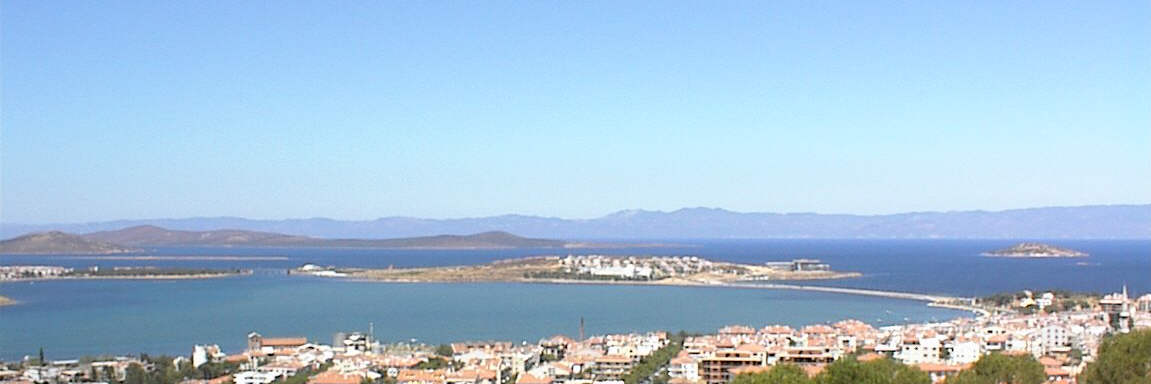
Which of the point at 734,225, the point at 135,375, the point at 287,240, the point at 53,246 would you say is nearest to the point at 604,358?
the point at 135,375

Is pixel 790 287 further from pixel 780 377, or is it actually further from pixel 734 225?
pixel 734 225

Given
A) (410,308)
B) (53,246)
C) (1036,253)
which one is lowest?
(410,308)

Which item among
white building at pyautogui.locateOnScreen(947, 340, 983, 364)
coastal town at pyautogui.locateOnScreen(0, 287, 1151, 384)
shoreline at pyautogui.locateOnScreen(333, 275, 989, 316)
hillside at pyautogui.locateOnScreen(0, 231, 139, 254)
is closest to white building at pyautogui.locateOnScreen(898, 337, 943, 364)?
coastal town at pyautogui.locateOnScreen(0, 287, 1151, 384)

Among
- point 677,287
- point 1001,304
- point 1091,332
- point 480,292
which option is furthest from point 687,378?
point 677,287

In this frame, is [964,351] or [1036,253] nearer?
[964,351]

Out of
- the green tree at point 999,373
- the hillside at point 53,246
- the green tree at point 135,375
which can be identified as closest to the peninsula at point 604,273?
the green tree at point 135,375

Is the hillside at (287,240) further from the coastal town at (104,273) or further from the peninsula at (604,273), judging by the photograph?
the coastal town at (104,273)

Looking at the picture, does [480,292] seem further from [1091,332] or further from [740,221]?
[740,221]
